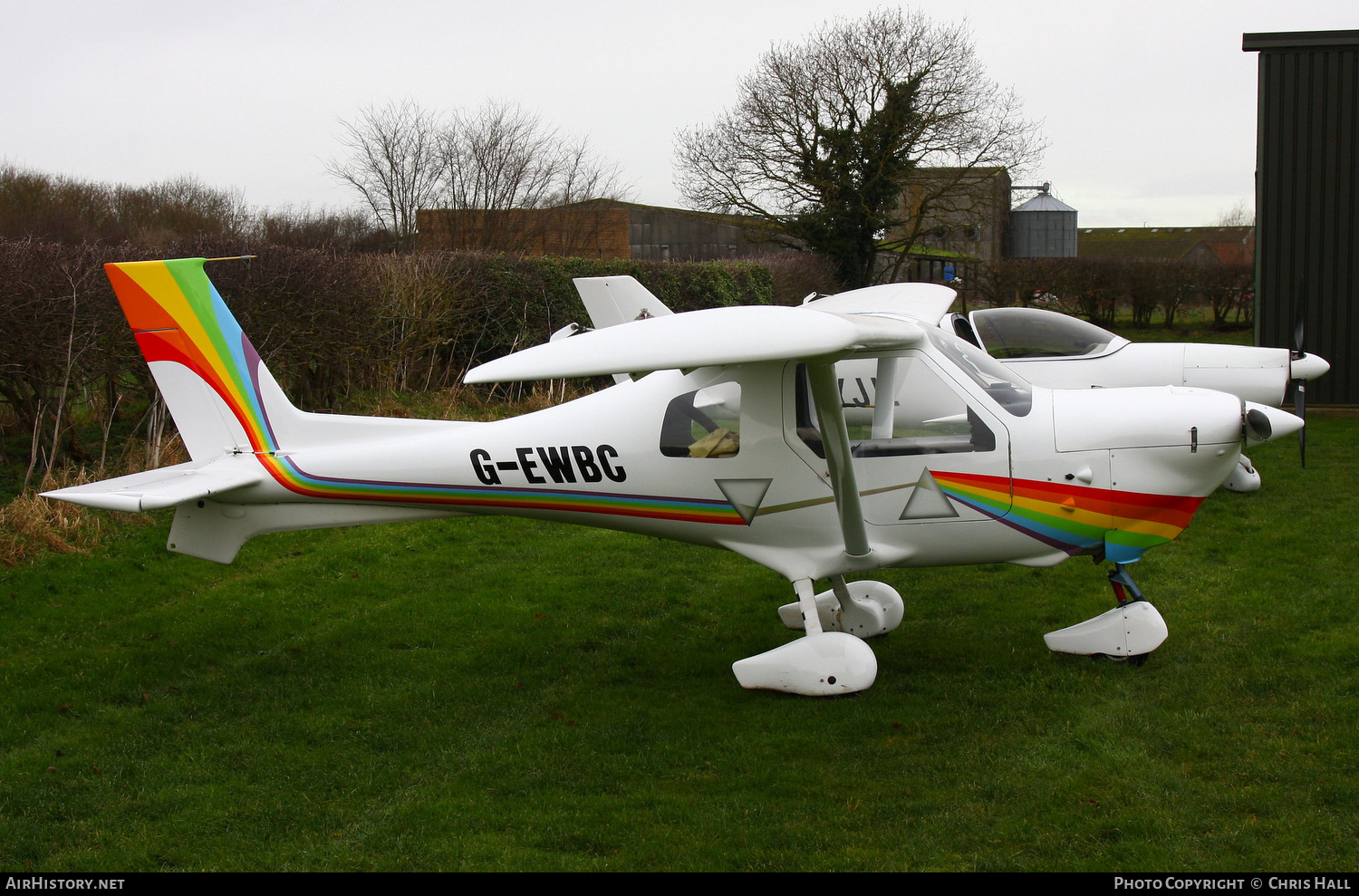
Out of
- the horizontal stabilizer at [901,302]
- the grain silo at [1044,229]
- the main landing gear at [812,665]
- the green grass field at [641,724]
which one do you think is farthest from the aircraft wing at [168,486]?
the grain silo at [1044,229]

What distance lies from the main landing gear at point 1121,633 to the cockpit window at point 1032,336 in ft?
16.5

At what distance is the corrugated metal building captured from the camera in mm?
16812

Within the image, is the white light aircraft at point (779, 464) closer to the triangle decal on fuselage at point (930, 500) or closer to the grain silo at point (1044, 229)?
the triangle decal on fuselage at point (930, 500)

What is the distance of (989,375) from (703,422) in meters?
1.61

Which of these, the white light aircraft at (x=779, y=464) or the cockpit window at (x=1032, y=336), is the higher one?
the cockpit window at (x=1032, y=336)

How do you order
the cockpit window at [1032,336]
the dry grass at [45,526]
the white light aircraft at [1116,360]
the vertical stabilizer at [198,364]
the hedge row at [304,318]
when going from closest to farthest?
the vertical stabilizer at [198,364] < the dry grass at [45,526] < the hedge row at [304,318] < the white light aircraft at [1116,360] < the cockpit window at [1032,336]

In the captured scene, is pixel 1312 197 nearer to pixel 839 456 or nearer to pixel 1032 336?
pixel 1032 336

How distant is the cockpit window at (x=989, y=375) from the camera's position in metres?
5.68

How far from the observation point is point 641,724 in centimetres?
546

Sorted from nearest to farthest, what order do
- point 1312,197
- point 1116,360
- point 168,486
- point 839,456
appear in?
point 839,456, point 168,486, point 1116,360, point 1312,197

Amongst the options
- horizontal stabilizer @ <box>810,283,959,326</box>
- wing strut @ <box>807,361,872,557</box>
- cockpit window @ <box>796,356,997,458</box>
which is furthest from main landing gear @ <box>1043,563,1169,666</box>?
horizontal stabilizer @ <box>810,283,959,326</box>

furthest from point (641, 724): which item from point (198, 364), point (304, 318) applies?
point (304, 318)
